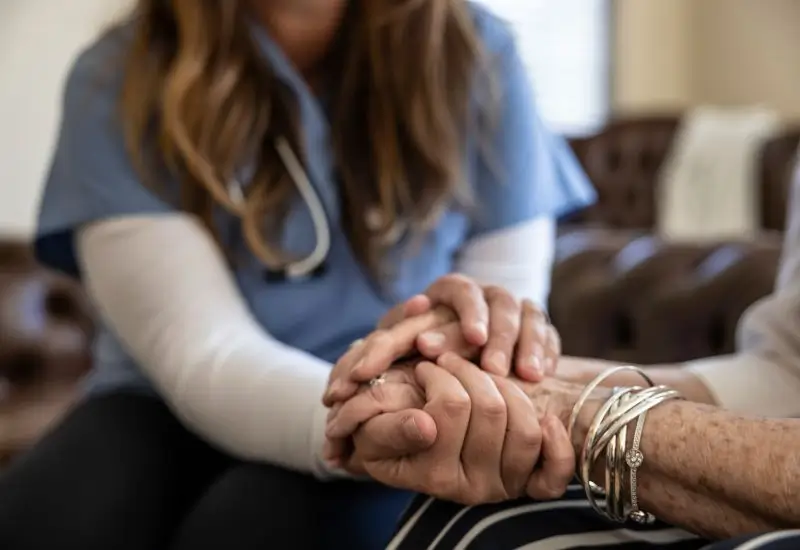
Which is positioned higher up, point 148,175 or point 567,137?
point 148,175

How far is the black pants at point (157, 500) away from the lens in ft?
2.42

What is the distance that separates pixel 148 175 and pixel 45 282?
1.08 m

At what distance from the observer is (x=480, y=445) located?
0.64m

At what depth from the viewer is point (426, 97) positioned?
1.00 metres

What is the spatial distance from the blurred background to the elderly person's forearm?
1.68 feet

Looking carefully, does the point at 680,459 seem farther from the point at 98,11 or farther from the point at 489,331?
the point at 98,11

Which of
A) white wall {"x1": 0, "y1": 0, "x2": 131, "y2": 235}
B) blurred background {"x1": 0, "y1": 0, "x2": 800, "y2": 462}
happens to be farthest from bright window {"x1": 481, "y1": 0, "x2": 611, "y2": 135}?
white wall {"x1": 0, "y1": 0, "x2": 131, "y2": 235}

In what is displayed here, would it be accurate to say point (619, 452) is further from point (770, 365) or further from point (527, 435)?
point (770, 365)

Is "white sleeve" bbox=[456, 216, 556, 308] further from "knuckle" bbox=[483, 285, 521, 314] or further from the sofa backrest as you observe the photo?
the sofa backrest

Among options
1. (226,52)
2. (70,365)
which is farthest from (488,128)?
(70,365)

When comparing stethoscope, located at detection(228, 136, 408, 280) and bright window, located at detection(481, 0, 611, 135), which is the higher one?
stethoscope, located at detection(228, 136, 408, 280)

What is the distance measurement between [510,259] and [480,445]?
0.43 meters

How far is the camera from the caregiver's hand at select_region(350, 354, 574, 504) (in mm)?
638

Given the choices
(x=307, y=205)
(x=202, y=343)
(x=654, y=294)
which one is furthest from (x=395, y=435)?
(x=654, y=294)
